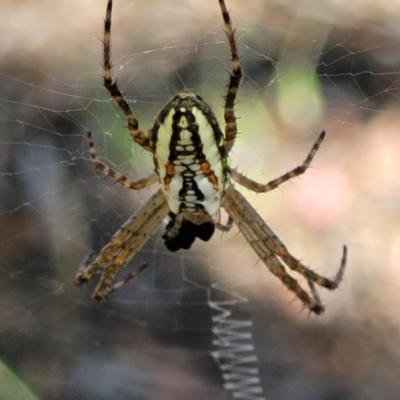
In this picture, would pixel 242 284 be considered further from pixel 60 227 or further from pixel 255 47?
pixel 255 47

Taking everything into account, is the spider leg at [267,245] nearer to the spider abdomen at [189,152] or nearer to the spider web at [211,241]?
the spider abdomen at [189,152]

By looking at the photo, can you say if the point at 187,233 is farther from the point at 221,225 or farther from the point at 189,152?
the point at 189,152

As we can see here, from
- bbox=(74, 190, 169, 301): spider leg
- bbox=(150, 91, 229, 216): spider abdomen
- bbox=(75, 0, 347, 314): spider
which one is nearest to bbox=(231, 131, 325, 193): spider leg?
bbox=(75, 0, 347, 314): spider

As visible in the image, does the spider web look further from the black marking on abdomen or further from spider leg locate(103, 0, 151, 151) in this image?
spider leg locate(103, 0, 151, 151)

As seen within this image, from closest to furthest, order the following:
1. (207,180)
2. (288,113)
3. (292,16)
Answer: (207,180), (288,113), (292,16)

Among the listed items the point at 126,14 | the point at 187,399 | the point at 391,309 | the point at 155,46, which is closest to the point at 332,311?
the point at 391,309

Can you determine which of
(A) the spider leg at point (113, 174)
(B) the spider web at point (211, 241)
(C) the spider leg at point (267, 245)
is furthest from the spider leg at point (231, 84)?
(B) the spider web at point (211, 241)
